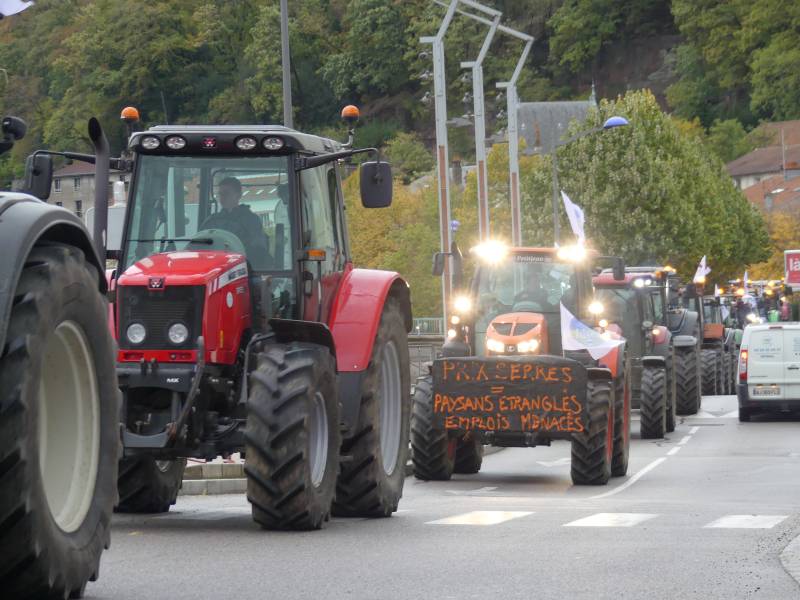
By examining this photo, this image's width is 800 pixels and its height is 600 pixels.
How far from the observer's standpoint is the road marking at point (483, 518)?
41.8 ft

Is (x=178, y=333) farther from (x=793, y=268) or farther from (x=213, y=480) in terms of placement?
(x=793, y=268)

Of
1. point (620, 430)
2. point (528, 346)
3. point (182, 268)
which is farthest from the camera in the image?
point (528, 346)

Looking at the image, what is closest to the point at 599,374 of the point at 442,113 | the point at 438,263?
the point at 438,263

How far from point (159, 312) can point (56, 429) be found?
16.3 ft

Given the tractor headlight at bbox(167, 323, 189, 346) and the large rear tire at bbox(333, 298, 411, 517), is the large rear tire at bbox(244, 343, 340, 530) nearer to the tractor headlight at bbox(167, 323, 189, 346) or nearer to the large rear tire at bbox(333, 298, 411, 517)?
the tractor headlight at bbox(167, 323, 189, 346)

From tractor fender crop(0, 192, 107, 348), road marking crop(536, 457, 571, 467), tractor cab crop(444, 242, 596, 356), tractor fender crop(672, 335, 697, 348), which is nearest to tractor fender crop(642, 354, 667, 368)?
road marking crop(536, 457, 571, 467)

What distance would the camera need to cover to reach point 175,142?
12.9 m

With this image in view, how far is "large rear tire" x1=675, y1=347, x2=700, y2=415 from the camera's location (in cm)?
3572

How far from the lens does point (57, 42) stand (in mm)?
115250

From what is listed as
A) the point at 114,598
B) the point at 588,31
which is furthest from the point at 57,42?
the point at 114,598

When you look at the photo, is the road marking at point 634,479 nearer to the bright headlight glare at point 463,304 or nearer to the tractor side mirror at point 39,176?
the bright headlight glare at point 463,304

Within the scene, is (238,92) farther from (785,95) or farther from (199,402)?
(199,402)

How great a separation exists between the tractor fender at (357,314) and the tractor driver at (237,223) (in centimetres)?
78

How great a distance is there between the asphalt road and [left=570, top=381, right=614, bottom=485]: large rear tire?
3.20 ft
